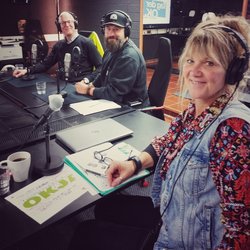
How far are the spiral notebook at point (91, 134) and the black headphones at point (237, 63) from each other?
65cm

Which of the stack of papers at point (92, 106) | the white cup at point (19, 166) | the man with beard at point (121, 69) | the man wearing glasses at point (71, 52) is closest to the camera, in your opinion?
the white cup at point (19, 166)

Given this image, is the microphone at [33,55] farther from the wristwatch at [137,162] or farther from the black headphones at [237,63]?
the black headphones at [237,63]

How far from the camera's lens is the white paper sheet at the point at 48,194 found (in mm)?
Result: 909

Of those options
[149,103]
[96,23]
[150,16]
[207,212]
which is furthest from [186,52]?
[150,16]

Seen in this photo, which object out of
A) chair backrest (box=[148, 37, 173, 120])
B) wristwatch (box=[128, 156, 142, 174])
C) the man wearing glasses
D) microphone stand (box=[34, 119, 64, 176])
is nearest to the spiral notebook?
microphone stand (box=[34, 119, 64, 176])

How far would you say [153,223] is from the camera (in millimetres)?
1195

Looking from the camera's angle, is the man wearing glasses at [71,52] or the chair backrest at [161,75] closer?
the chair backrest at [161,75]

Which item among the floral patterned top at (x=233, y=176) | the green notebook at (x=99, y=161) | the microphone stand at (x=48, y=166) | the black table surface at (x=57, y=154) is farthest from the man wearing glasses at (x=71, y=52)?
the floral patterned top at (x=233, y=176)

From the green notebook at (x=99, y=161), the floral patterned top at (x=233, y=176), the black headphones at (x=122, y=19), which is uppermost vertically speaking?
the black headphones at (x=122, y=19)

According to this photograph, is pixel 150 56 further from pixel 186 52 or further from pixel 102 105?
pixel 186 52

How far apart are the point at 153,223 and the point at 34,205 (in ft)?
1.70

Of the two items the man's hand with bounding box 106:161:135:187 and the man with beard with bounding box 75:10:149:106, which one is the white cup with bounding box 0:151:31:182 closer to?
the man's hand with bounding box 106:161:135:187

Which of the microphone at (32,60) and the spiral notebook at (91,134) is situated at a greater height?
the microphone at (32,60)

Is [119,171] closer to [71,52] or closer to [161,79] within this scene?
[161,79]
